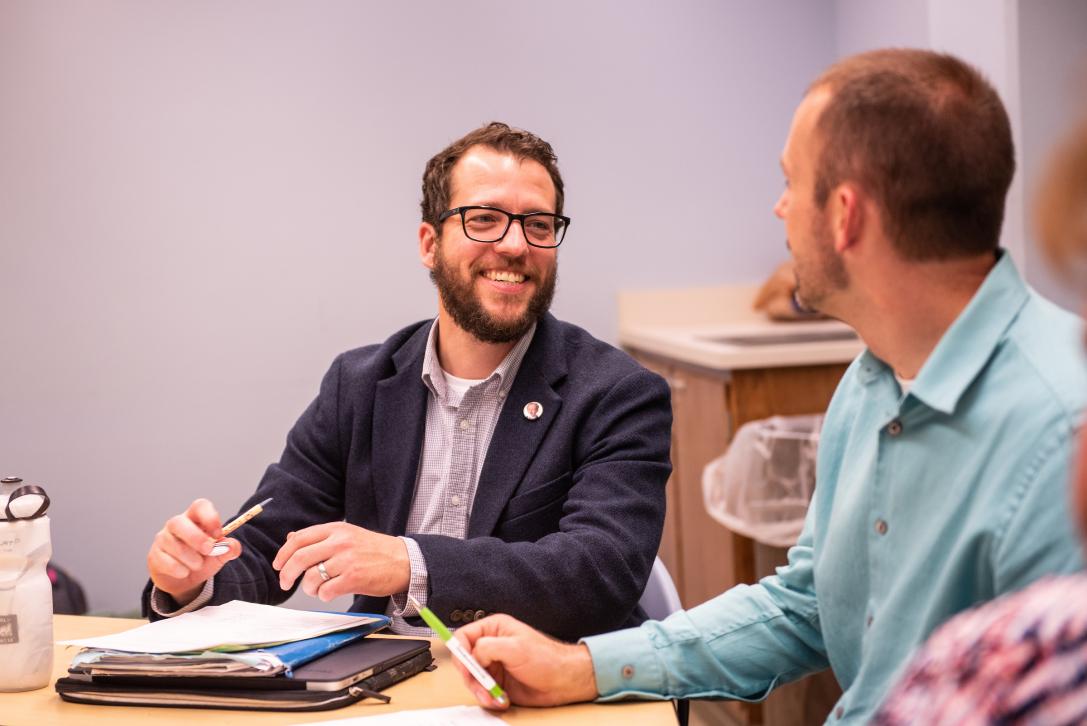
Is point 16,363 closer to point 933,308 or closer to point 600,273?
point 600,273

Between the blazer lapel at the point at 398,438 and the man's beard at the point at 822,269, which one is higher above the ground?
the man's beard at the point at 822,269

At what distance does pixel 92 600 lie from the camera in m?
3.79

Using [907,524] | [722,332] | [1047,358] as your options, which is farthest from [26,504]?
[722,332]

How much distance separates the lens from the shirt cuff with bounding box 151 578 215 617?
1609mm

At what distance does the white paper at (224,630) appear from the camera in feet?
4.48

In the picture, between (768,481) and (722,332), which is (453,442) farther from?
(722,332)

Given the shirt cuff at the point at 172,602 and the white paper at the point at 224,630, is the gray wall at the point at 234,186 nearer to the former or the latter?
the shirt cuff at the point at 172,602

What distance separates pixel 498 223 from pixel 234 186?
205cm

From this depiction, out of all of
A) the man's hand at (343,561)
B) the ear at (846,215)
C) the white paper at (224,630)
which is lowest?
the white paper at (224,630)

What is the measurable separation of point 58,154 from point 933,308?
323 cm

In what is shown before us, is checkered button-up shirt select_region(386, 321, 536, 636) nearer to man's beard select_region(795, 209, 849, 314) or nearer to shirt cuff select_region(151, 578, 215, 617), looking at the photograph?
shirt cuff select_region(151, 578, 215, 617)

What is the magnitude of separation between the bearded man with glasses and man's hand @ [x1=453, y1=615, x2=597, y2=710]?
0.21m

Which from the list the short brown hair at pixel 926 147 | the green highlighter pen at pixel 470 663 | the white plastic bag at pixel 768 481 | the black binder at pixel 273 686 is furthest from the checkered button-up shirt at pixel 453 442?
the white plastic bag at pixel 768 481

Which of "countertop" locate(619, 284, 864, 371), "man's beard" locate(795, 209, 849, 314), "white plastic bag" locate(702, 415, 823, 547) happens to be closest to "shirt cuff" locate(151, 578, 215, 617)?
"man's beard" locate(795, 209, 849, 314)
